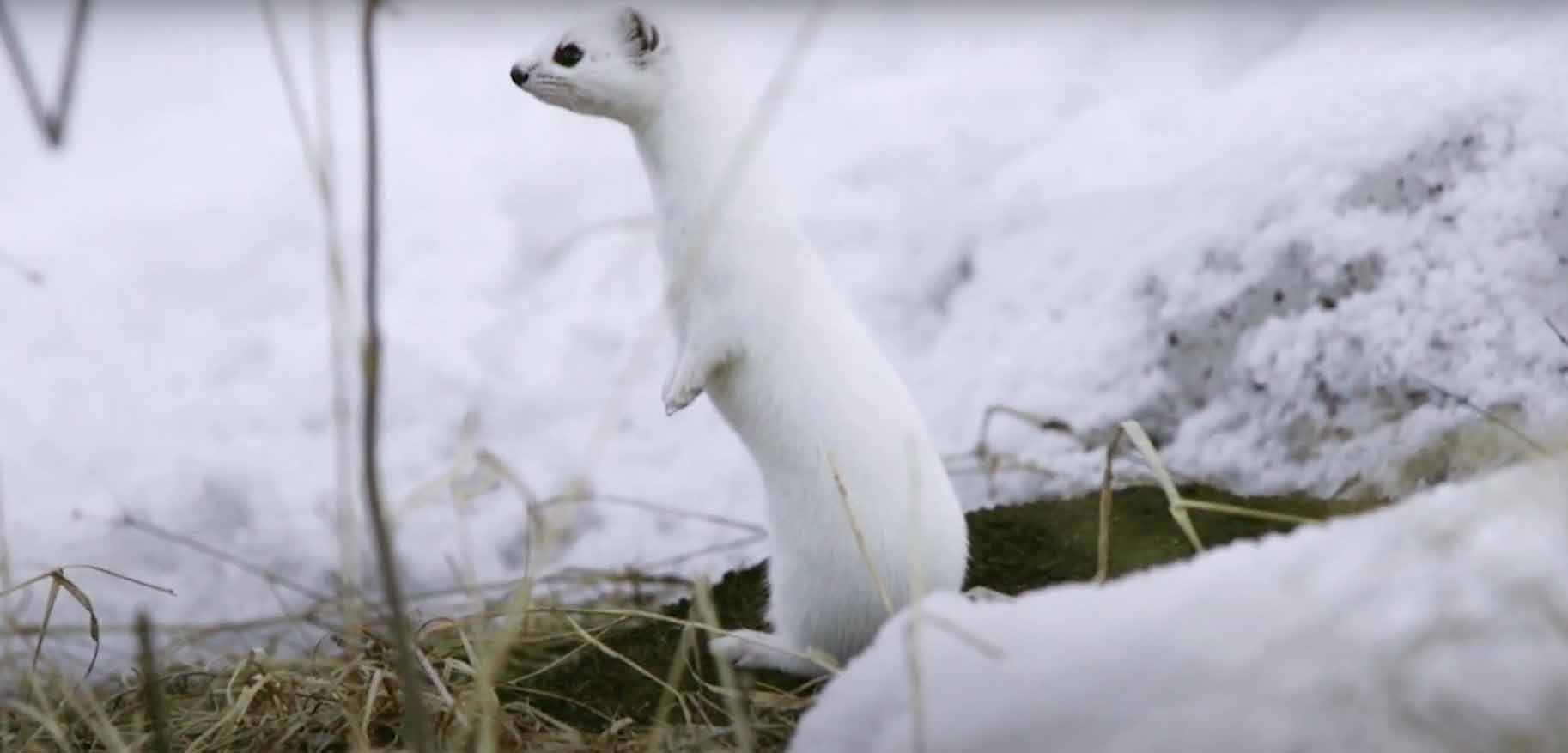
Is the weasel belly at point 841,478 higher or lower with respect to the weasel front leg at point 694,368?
lower

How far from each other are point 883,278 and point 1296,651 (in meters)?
2.18

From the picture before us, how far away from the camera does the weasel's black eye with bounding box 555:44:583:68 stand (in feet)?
6.27

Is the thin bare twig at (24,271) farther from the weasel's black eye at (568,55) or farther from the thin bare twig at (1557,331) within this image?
the thin bare twig at (1557,331)

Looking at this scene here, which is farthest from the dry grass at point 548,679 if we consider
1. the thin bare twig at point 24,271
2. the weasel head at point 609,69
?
the weasel head at point 609,69

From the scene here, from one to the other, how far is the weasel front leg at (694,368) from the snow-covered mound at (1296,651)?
819mm

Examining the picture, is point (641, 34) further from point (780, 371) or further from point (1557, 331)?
point (1557, 331)

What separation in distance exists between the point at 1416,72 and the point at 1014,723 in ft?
6.37

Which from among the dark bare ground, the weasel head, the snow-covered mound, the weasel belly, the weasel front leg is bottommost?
the dark bare ground

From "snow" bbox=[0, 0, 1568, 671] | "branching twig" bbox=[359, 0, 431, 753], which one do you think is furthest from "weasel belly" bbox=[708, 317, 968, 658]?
"branching twig" bbox=[359, 0, 431, 753]

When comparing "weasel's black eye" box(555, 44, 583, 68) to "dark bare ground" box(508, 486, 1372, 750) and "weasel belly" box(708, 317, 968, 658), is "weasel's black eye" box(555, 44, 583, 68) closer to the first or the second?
"weasel belly" box(708, 317, 968, 658)

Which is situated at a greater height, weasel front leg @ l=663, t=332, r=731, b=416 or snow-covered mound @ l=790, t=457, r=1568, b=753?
snow-covered mound @ l=790, t=457, r=1568, b=753

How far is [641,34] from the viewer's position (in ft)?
6.23

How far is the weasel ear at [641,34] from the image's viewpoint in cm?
190

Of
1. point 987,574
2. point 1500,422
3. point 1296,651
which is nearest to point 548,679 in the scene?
point 987,574
